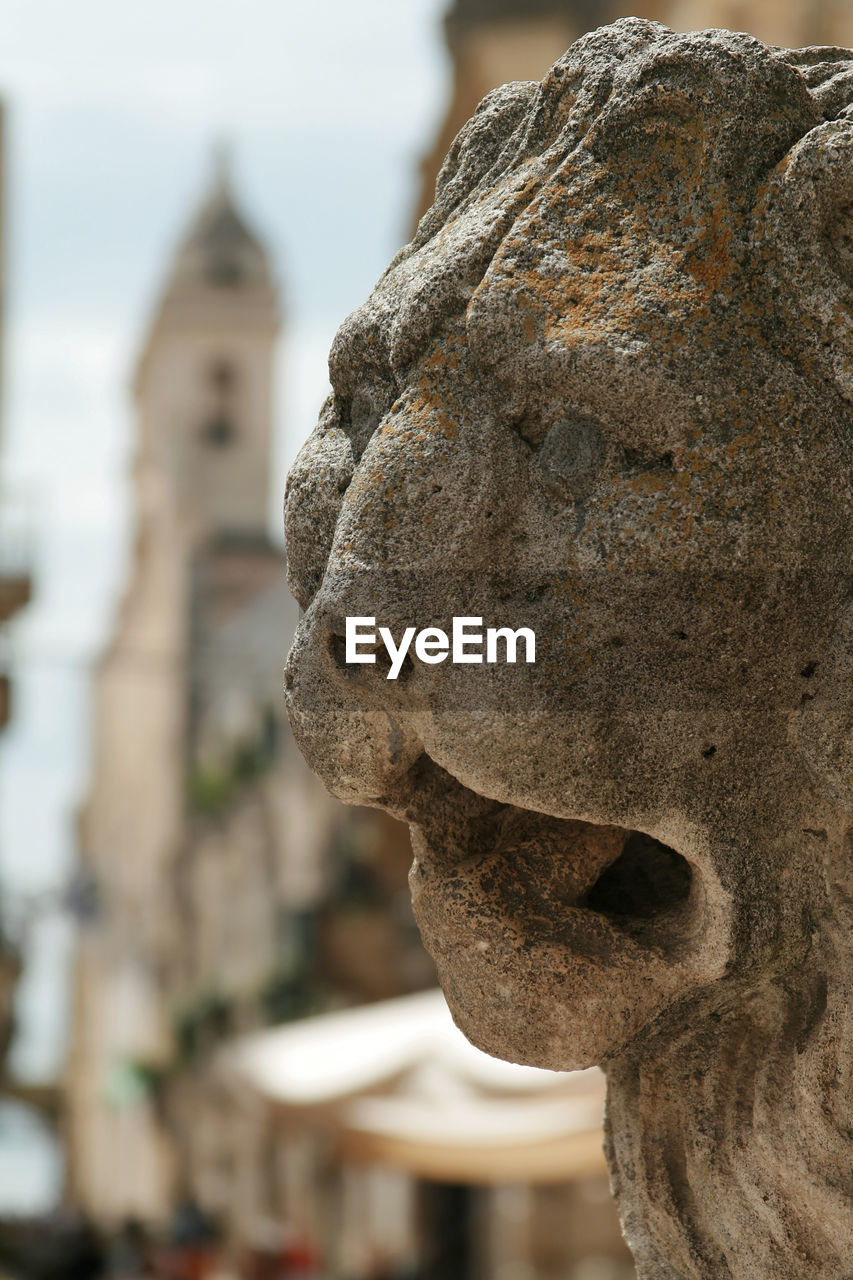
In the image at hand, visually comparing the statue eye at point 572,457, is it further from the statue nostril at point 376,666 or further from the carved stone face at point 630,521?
the statue nostril at point 376,666

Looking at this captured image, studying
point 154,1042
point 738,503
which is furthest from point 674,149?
point 154,1042

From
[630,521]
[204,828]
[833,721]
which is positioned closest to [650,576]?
[630,521]

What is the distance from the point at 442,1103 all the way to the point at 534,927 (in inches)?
221

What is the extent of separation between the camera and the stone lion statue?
1.30 m

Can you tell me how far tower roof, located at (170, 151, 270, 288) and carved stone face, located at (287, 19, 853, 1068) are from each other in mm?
27927

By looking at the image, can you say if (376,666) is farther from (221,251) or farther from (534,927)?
(221,251)

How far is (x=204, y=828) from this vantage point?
22922 mm

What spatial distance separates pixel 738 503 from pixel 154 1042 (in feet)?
80.5

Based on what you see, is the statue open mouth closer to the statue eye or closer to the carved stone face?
the carved stone face

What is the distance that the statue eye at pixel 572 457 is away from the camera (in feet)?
4.34

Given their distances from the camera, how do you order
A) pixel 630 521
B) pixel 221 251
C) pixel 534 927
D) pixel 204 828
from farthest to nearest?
pixel 221 251 → pixel 204 828 → pixel 534 927 → pixel 630 521

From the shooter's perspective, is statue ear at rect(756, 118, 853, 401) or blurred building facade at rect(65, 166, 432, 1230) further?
blurred building facade at rect(65, 166, 432, 1230)

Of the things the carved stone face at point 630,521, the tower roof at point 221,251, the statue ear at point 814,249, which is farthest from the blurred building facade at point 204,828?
the statue ear at point 814,249

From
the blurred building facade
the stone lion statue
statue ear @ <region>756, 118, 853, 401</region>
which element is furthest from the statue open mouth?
the blurred building facade
